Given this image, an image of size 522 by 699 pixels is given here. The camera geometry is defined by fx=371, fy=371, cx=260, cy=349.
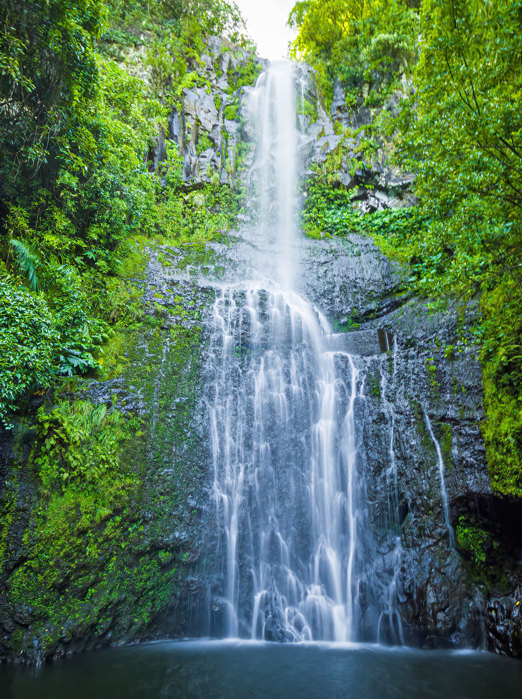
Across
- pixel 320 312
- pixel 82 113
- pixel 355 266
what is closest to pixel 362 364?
pixel 320 312

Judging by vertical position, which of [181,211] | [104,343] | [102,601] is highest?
[181,211]

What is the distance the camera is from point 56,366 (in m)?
7.09

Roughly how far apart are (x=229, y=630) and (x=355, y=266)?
1013 cm

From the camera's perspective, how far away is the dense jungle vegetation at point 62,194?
20.7ft

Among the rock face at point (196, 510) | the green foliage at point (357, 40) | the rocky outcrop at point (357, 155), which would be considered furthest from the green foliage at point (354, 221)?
the green foliage at point (357, 40)

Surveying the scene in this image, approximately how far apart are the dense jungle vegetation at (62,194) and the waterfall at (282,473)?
2967mm

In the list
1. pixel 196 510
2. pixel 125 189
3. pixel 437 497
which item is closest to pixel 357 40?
pixel 125 189

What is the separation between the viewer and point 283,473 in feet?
24.7

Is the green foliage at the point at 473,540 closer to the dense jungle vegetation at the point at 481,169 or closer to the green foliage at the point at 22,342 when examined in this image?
the dense jungle vegetation at the point at 481,169

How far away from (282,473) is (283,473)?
20 millimetres

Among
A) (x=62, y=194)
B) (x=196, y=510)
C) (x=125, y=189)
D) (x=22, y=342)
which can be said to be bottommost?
(x=196, y=510)

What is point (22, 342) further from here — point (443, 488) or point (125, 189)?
point (443, 488)

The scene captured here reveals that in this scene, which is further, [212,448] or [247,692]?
[212,448]

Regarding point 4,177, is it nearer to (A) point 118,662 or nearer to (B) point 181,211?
(B) point 181,211
